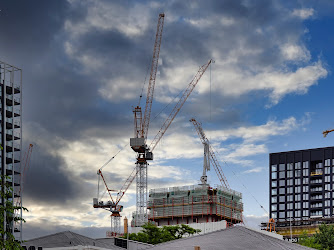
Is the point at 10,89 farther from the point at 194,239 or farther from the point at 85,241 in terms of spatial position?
the point at 194,239

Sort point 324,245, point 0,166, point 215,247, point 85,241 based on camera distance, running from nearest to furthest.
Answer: point 215,247 < point 85,241 < point 0,166 < point 324,245

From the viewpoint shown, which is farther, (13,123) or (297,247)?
(13,123)

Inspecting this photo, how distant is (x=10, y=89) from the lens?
170 m

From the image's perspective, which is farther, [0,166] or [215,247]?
[0,166]

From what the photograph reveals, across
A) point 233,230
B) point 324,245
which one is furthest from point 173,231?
point 233,230

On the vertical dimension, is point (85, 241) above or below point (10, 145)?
below

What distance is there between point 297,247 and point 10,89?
124 metres

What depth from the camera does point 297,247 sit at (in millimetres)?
61281

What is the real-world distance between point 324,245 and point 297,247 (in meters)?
125

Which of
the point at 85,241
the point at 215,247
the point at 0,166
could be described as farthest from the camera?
the point at 0,166

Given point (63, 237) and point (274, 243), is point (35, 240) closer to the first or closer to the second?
point (63, 237)

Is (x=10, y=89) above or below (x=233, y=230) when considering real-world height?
above

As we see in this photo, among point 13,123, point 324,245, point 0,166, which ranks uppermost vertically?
point 13,123

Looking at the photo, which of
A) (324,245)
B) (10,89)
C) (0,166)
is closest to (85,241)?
(0,166)
